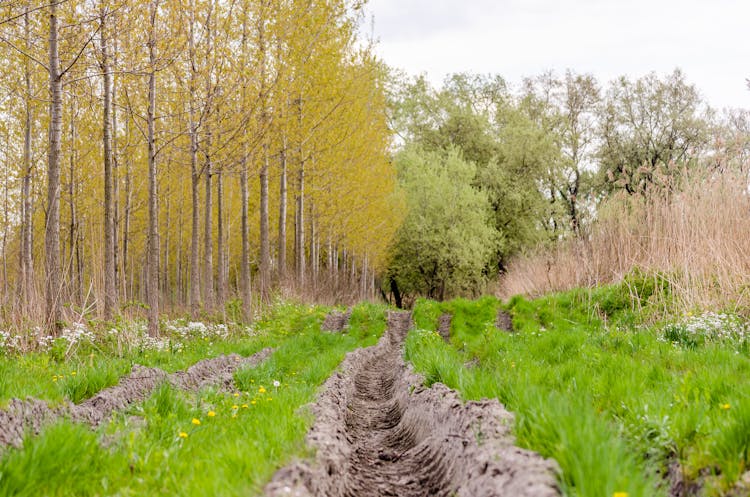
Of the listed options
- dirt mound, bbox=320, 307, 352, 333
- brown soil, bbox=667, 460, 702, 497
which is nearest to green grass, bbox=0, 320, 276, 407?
dirt mound, bbox=320, 307, 352, 333

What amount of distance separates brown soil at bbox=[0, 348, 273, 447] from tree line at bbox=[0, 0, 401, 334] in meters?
2.97

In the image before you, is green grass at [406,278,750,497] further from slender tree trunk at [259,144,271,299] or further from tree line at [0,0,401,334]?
slender tree trunk at [259,144,271,299]

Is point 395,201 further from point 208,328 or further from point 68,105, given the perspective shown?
point 208,328

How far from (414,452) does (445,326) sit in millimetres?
12092

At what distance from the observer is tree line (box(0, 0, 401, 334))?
35.0 feet

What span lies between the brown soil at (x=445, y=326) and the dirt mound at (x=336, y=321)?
112 inches

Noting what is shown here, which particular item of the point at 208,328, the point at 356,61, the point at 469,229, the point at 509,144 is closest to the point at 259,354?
the point at 208,328

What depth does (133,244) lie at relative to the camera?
2909cm

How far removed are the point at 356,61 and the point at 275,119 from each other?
731 cm

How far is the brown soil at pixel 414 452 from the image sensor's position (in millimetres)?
2635

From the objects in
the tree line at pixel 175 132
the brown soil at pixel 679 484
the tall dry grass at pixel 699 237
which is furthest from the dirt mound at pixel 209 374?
the tall dry grass at pixel 699 237

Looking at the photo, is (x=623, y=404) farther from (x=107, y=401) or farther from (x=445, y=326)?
(x=445, y=326)

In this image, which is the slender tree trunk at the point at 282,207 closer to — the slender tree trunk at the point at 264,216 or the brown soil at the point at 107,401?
the slender tree trunk at the point at 264,216

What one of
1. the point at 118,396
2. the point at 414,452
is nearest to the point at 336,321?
the point at 118,396
